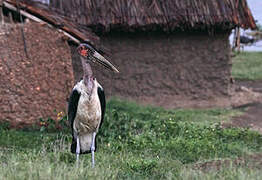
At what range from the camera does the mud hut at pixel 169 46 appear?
31.1 ft

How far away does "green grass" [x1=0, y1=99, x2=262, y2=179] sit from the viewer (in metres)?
4.10

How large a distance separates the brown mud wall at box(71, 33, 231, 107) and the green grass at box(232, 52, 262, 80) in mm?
6473

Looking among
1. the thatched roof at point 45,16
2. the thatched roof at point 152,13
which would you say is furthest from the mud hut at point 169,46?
the thatched roof at point 45,16

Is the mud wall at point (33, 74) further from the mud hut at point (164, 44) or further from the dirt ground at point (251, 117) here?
the dirt ground at point (251, 117)

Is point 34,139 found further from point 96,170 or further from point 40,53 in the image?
point 96,170

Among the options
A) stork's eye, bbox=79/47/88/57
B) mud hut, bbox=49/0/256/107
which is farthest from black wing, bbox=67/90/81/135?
mud hut, bbox=49/0/256/107

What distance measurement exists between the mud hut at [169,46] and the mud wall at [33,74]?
6.46 ft

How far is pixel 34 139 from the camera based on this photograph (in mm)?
6566

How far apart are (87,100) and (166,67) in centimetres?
521

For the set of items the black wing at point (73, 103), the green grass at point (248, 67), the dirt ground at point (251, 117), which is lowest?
the dirt ground at point (251, 117)

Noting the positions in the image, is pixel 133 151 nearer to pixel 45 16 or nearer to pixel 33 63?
pixel 33 63

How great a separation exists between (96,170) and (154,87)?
580 centimetres

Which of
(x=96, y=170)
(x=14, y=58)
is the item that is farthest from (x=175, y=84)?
(x=96, y=170)

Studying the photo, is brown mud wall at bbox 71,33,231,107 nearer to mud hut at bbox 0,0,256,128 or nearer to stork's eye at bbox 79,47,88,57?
mud hut at bbox 0,0,256,128
